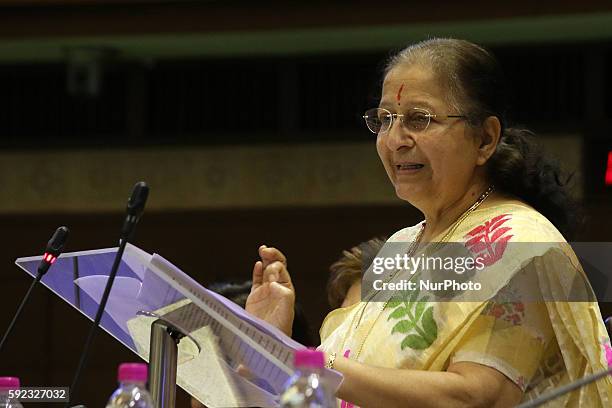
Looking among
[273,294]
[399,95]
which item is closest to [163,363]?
[273,294]

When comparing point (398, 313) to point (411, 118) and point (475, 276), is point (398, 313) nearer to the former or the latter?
point (475, 276)

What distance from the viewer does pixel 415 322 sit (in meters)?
1.88

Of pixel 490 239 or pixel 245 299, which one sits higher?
pixel 490 239

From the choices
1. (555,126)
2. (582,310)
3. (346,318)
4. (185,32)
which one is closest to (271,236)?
(185,32)

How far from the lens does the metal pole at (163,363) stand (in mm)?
1748

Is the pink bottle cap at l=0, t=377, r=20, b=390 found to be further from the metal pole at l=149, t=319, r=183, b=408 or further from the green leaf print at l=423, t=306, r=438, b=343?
the green leaf print at l=423, t=306, r=438, b=343

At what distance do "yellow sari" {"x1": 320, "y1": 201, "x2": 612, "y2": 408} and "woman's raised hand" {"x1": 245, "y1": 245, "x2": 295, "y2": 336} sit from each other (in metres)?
0.18

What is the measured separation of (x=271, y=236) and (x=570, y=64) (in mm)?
1661

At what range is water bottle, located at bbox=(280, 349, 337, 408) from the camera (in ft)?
4.67

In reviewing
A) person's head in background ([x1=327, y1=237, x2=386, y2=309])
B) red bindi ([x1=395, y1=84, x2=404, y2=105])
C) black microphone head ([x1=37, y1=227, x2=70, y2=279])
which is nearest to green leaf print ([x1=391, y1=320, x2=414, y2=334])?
red bindi ([x1=395, y1=84, x2=404, y2=105])

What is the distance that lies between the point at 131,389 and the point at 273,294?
474mm

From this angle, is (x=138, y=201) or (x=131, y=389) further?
(x=138, y=201)

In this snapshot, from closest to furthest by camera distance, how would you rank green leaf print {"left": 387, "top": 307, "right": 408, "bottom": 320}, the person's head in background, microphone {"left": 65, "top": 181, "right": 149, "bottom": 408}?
A: microphone {"left": 65, "top": 181, "right": 149, "bottom": 408}
green leaf print {"left": 387, "top": 307, "right": 408, "bottom": 320}
the person's head in background

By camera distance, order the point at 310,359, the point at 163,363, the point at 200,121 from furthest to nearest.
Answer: the point at 200,121
the point at 163,363
the point at 310,359
